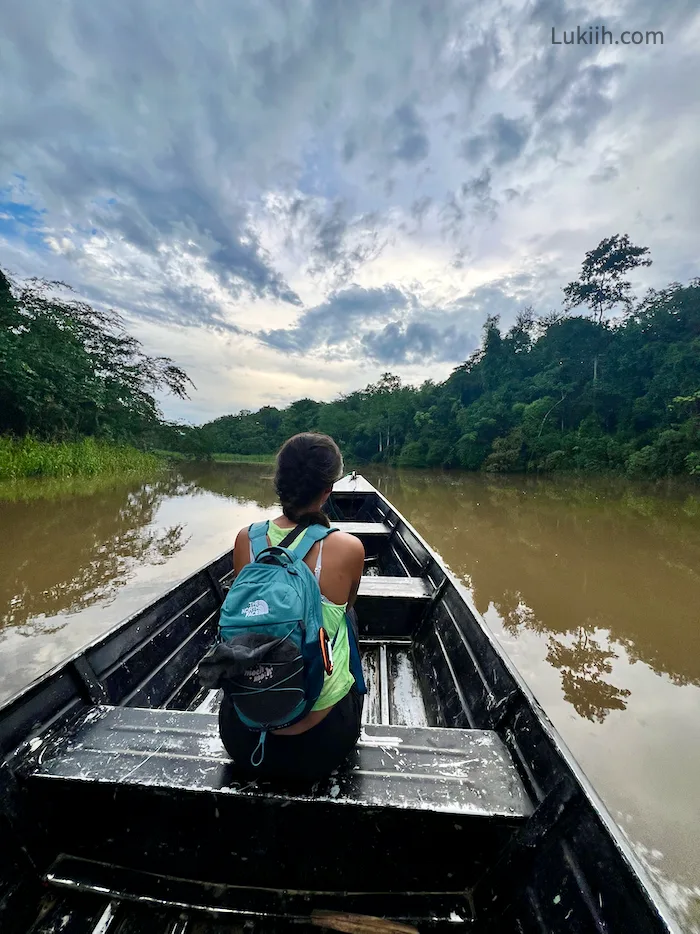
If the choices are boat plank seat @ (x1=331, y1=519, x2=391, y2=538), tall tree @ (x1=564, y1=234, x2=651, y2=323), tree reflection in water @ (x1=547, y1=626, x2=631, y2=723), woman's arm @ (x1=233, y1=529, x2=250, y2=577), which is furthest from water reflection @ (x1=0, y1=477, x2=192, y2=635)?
tall tree @ (x1=564, y1=234, x2=651, y2=323)

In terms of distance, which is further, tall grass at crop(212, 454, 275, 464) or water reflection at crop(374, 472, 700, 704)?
tall grass at crop(212, 454, 275, 464)

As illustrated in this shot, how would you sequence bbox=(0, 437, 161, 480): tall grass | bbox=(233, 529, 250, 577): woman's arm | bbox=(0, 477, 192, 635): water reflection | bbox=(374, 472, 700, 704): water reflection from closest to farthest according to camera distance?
bbox=(233, 529, 250, 577): woman's arm
bbox=(374, 472, 700, 704): water reflection
bbox=(0, 477, 192, 635): water reflection
bbox=(0, 437, 161, 480): tall grass

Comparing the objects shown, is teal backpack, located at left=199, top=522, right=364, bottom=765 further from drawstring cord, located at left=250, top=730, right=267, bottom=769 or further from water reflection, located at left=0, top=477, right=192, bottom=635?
water reflection, located at left=0, top=477, right=192, bottom=635

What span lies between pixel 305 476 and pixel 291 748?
777 millimetres

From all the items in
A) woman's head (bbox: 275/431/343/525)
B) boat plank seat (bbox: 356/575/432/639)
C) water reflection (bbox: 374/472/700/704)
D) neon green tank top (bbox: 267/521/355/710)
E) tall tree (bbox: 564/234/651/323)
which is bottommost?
water reflection (bbox: 374/472/700/704)

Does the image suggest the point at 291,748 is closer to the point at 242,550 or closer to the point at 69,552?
the point at 242,550

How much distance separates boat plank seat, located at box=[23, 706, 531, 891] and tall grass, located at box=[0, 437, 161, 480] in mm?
10393

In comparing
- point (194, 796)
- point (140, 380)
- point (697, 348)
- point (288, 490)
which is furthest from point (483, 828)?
point (697, 348)

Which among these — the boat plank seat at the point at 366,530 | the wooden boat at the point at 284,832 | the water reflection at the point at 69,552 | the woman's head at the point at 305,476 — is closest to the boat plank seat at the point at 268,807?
the wooden boat at the point at 284,832

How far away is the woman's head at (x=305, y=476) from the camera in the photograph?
53.2 inches

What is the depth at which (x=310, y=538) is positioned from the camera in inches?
50.2

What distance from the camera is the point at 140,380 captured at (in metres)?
18.5

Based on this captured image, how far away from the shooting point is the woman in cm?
123

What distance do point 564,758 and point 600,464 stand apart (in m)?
23.8
